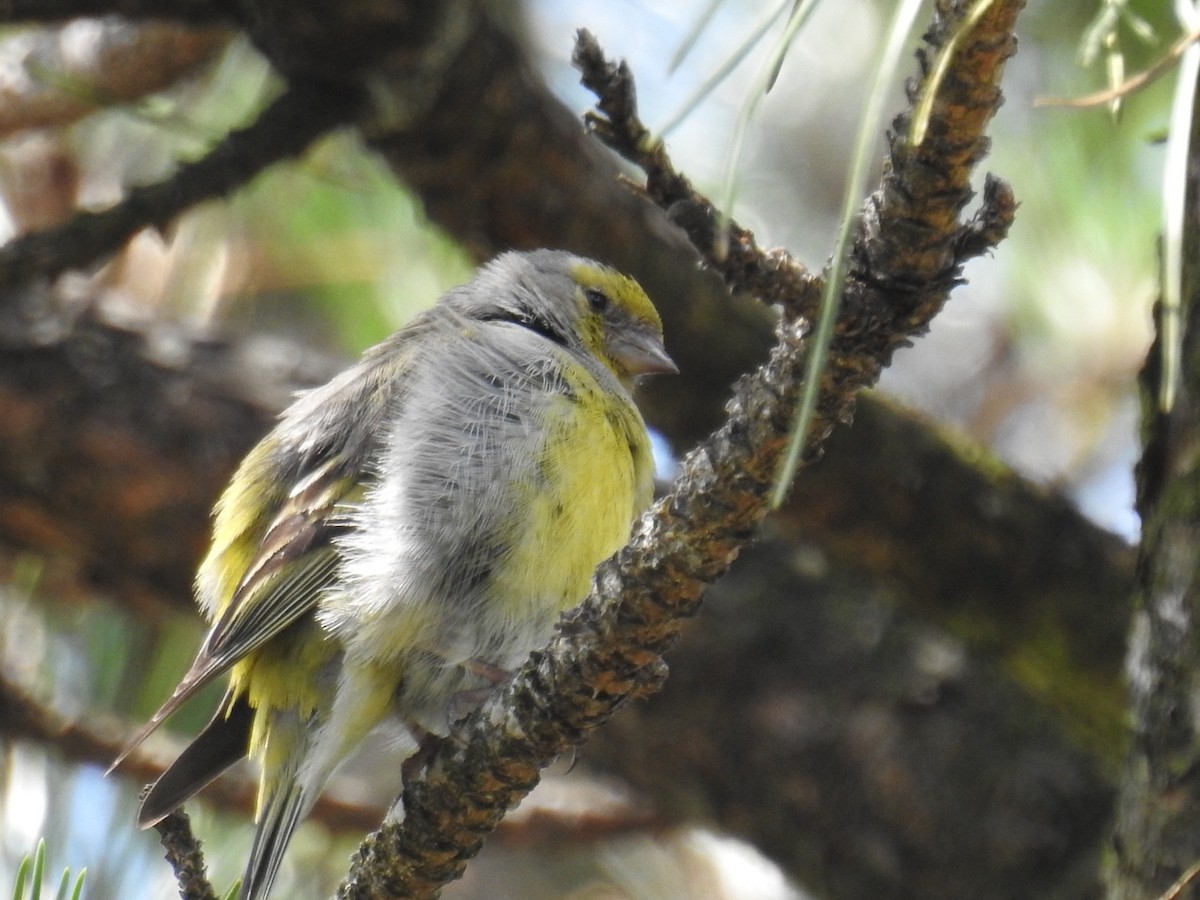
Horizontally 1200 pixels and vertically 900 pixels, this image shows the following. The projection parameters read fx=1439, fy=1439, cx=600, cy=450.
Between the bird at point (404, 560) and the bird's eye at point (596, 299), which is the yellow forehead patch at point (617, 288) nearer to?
the bird's eye at point (596, 299)

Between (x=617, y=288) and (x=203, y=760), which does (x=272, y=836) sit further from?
(x=617, y=288)

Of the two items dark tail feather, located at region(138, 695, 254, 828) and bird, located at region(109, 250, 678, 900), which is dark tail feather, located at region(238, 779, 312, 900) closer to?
bird, located at region(109, 250, 678, 900)

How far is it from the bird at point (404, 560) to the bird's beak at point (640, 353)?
455mm

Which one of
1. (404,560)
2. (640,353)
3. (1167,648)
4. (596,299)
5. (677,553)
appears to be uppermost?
(596,299)

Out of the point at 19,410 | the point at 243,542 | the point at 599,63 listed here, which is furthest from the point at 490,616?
the point at 19,410

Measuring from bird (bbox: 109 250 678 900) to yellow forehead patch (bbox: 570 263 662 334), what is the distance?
640 mm

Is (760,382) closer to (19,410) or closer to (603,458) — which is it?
(603,458)

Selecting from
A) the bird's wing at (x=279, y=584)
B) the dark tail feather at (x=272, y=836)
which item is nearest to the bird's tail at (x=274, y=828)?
the dark tail feather at (x=272, y=836)

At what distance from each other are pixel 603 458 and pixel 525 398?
28 centimetres

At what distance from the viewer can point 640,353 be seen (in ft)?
13.9

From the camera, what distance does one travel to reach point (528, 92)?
429 cm

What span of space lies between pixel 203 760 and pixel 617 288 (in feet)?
6.07

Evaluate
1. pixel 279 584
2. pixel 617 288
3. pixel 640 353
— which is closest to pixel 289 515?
pixel 279 584

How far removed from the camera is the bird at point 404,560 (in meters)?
3.28
